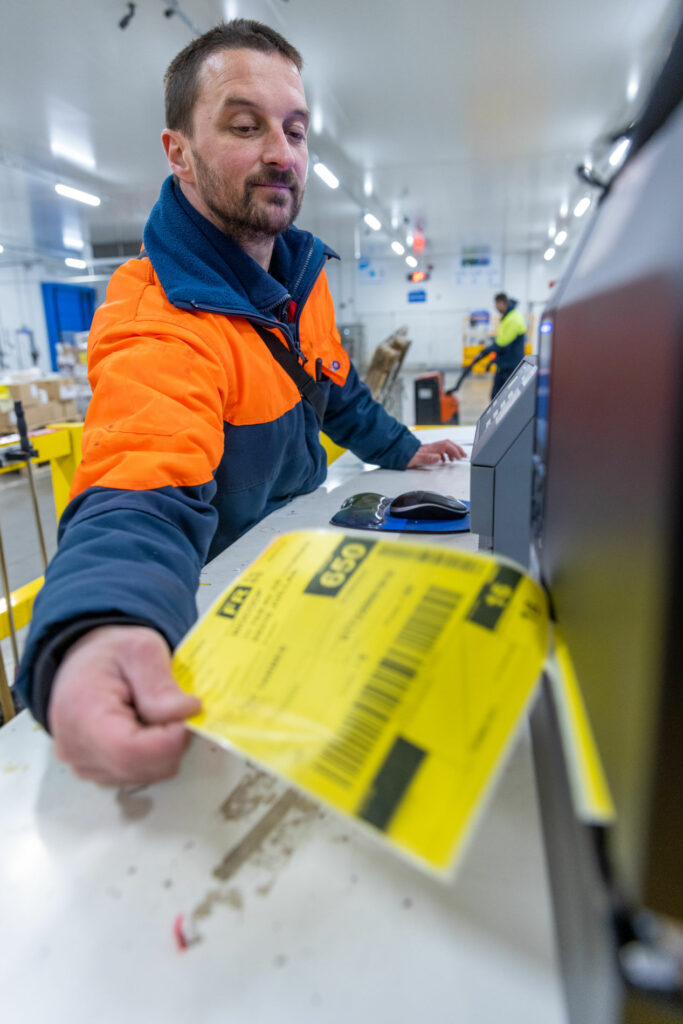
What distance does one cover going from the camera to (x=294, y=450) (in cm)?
121

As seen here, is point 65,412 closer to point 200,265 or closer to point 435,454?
point 435,454

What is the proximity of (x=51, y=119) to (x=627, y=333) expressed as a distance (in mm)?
6194

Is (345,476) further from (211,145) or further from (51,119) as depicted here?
(51,119)

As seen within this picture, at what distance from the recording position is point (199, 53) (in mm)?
958

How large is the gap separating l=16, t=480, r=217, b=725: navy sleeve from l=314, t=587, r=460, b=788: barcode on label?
0.60 ft

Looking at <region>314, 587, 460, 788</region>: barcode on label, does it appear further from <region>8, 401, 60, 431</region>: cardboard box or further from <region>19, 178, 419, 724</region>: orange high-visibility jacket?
<region>8, 401, 60, 431</region>: cardboard box

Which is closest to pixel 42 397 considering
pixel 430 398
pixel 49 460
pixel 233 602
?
pixel 430 398

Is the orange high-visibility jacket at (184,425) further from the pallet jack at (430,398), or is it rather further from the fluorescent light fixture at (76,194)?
the fluorescent light fixture at (76,194)

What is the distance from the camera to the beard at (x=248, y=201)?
99 centimetres

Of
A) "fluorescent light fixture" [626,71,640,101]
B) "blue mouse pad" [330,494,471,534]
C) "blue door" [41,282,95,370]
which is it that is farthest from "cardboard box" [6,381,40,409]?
"blue door" [41,282,95,370]

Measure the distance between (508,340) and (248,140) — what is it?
584 centimetres

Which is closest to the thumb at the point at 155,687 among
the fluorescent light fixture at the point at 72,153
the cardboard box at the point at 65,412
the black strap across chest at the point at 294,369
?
the black strap across chest at the point at 294,369

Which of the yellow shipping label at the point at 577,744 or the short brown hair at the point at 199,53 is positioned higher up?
the short brown hair at the point at 199,53

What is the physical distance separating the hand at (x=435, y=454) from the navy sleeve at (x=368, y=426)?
2cm
